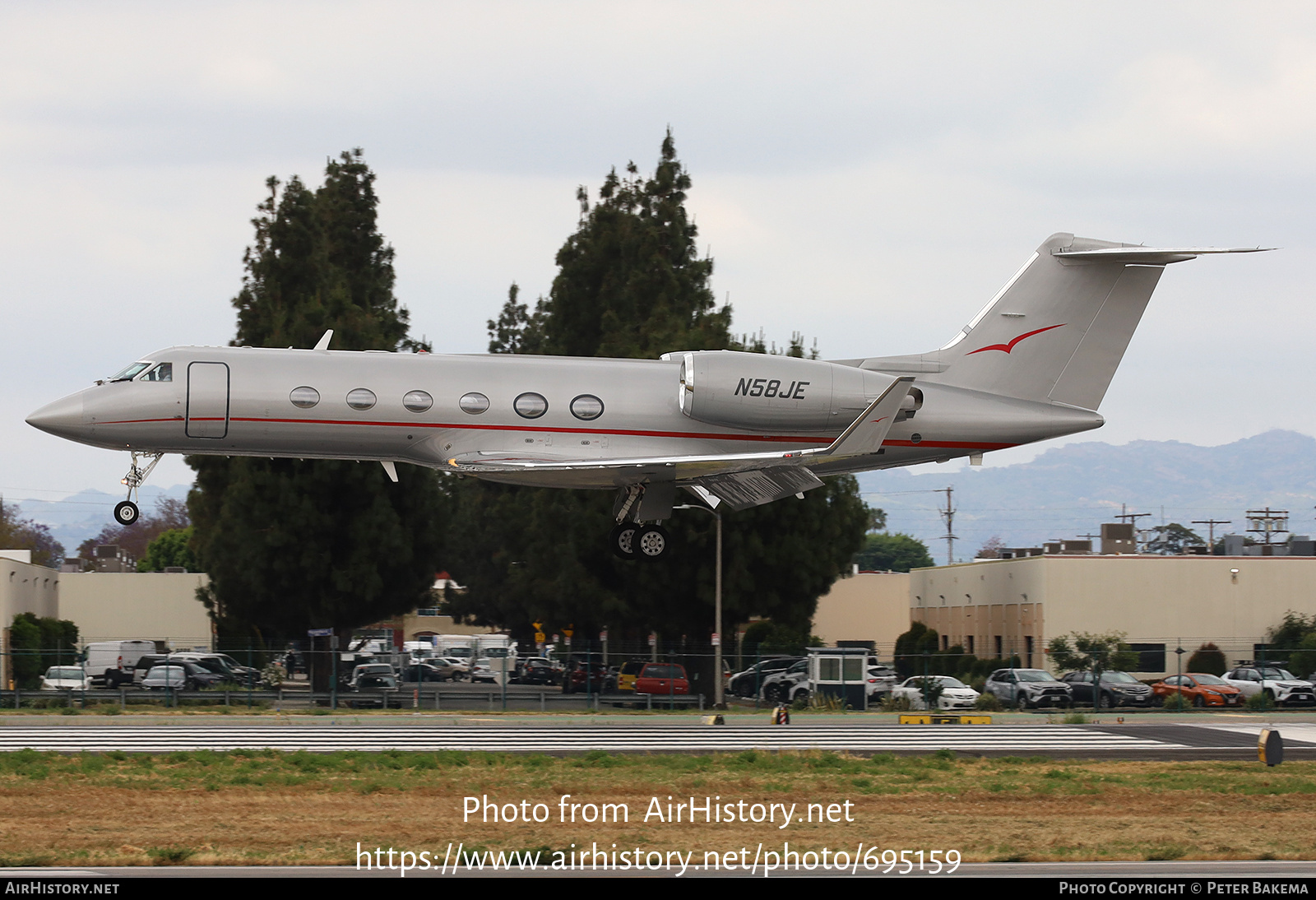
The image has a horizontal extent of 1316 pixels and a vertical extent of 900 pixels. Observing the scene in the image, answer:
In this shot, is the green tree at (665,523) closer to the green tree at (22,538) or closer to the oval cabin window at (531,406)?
the oval cabin window at (531,406)

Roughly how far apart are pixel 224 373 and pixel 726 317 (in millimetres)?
27938

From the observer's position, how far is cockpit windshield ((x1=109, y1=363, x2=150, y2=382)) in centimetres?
2402

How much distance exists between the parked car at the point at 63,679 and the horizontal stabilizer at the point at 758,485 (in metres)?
20.7

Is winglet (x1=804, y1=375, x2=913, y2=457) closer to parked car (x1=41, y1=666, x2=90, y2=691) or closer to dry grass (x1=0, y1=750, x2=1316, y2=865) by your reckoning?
dry grass (x1=0, y1=750, x2=1316, y2=865)

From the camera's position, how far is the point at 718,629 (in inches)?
1663

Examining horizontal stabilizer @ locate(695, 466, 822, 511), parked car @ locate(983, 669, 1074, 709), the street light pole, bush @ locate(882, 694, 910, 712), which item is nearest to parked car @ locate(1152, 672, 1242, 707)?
parked car @ locate(983, 669, 1074, 709)

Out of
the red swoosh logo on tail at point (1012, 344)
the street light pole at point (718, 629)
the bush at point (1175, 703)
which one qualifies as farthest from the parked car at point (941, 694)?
the red swoosh logo on tail at point (1012, 344)

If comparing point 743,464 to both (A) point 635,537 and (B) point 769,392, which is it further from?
(A) point 635,537

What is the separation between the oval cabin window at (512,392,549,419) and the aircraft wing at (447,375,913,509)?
0.69 metres

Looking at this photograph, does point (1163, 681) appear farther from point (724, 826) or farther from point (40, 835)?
point (40, 835)

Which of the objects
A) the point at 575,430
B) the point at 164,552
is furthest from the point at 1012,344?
the point at 164,552

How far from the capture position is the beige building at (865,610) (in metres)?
73.5
